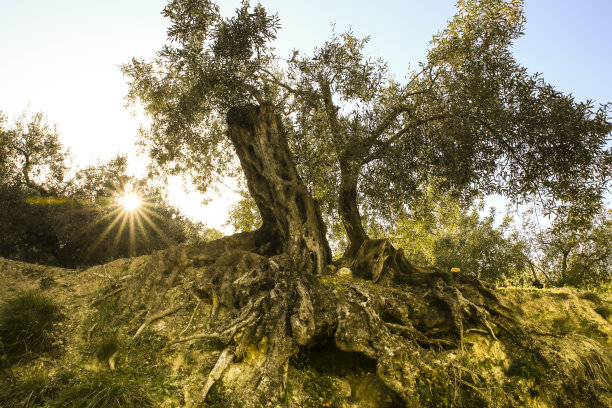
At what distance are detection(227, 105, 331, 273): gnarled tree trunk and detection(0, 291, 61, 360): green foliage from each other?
570 cm

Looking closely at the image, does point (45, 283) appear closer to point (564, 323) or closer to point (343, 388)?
point (343, 388)

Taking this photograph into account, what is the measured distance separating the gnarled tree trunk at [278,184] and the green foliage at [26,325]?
18.7ft

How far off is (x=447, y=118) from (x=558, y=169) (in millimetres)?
3145

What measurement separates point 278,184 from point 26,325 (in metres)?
6.59

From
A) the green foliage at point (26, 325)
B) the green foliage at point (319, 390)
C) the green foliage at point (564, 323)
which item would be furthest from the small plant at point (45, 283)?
the green foliage at point (564, 323)

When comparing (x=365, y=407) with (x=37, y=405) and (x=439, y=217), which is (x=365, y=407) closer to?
(x=37, y=405)

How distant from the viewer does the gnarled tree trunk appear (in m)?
9.71

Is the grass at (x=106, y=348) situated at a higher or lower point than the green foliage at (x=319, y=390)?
higher

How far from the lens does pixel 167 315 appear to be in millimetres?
7023

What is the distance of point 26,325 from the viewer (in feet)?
19.5

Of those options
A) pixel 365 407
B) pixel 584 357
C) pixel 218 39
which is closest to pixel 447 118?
pixel 584 357

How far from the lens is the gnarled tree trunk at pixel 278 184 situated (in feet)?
31.9

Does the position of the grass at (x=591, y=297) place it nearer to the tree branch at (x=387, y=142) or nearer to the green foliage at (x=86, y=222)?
the tree branch at (x=387, y=142)

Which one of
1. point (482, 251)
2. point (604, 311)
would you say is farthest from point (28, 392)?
point (482, 251)
